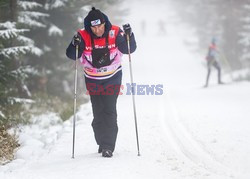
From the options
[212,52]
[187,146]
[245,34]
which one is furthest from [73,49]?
[245,34]

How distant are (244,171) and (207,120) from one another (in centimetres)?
348


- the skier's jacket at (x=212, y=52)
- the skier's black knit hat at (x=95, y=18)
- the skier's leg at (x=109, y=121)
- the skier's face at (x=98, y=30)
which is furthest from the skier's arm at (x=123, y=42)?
the skier's jacket at (x=212, y=52)

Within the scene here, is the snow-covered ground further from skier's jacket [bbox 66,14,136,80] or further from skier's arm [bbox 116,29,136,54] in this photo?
skier's arm [bbox 116,29,136,54]

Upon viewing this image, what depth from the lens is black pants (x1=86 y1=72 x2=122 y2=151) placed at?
5801 millimetres

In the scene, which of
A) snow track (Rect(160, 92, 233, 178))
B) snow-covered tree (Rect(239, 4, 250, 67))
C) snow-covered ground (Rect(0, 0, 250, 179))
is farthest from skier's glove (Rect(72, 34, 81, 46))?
snow-covered tree (Rect(239, 4, 250, 67))

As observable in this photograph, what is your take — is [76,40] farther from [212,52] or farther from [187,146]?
[212,52]

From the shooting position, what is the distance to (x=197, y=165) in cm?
531

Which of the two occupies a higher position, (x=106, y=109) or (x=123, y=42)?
(x=123, y=42)

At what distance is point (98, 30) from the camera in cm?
550

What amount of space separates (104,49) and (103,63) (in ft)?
0.76

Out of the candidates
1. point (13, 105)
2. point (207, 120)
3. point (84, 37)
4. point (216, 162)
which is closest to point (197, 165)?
point (216, 162)

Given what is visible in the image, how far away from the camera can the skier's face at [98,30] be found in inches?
215

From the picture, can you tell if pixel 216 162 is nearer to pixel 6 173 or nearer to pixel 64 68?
pixel 6 173

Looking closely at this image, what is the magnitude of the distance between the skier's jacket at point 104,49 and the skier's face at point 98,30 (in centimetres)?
6
